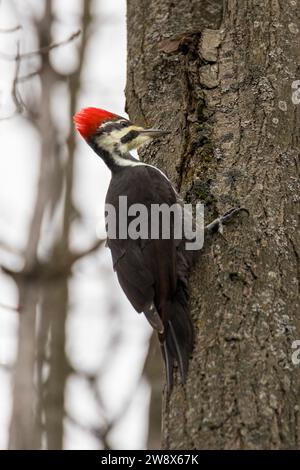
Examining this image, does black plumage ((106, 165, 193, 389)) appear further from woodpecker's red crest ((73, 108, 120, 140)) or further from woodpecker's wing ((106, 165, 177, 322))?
woodpecker's red crest ((73, 108, 120, 140))

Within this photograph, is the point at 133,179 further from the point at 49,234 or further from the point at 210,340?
the point at 49,234

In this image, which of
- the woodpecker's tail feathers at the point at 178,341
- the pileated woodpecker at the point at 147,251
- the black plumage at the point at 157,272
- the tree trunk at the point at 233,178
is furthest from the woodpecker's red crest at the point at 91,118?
the woodpecker's tail feathers at the point at 178,341

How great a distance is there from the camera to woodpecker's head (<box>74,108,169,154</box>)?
14.5ft

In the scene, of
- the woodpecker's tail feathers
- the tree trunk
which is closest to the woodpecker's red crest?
the tree trunk

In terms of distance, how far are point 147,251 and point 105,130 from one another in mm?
1115

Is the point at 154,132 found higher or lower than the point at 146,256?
higher

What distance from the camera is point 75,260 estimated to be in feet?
16.0

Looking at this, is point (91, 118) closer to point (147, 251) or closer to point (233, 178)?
point (147, 251)

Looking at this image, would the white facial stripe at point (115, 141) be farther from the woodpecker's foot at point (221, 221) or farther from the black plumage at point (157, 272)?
the woodpecker's foot at point (221, 221)

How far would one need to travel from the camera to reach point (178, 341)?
3145 millimetres

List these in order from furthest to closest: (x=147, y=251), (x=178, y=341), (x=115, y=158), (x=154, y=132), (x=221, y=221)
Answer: (x=115, y=158), (x=154, y=132), (x=147, y=251), (x=221, y=221), (x=178, y=341)

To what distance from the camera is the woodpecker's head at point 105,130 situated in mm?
4426

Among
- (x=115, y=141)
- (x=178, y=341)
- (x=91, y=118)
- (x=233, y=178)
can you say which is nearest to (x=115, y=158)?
(x=115, y=141)

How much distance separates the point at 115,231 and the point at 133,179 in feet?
1.01
